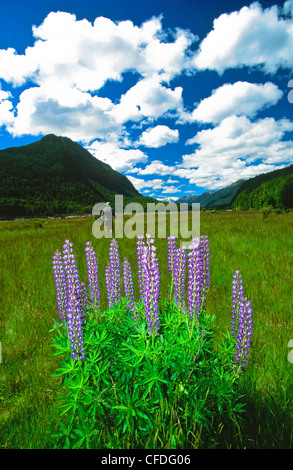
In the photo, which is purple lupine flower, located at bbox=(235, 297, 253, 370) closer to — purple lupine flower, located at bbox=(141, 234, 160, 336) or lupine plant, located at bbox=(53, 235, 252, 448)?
lupine plant, located at bbox=(53, 235, 252, 448)

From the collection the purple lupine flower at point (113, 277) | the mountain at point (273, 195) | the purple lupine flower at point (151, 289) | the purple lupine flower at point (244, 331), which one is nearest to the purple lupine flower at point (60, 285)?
the purple lupine flower at point (113, 277)

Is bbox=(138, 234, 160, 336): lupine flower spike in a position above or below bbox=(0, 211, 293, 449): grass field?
above

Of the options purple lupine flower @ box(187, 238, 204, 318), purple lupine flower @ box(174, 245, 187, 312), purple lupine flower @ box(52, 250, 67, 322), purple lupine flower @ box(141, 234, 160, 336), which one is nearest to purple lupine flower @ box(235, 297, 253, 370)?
purple lupine flower @ box(187, 238, 204, 318)

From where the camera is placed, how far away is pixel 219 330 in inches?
125

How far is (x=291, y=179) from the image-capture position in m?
82.6

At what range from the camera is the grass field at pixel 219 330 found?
5.90 ft

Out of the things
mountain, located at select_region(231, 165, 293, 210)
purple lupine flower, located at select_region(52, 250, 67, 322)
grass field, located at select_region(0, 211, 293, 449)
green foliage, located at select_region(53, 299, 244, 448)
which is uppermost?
mountain, located at select_region(231, 165, 293, 210)

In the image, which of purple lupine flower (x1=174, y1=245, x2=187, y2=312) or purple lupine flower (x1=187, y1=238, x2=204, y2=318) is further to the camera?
purple lupine flower (x1=174, y1=245, x2=187, y2=312)

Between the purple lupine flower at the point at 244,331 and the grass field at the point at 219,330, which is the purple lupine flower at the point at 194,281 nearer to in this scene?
the purple lupine flower at the point at 244,331

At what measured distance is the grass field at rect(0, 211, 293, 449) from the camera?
1799 millimetres

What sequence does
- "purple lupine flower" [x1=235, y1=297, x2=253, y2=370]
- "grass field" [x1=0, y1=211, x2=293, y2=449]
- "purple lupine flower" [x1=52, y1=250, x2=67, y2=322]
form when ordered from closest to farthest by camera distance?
"grass field" [x1=0, y1=211, x2=293, y2=449]
"purple lupine flower" [x1=235, y1=297, x2=253, y2=370]
"purple lupine flower" [x1=52, y1=250, x2=67, y2=322]

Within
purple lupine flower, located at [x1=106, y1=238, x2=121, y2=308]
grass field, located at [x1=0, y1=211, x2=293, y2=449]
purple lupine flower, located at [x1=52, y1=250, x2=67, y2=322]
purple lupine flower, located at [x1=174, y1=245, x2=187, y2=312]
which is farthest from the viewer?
purple lupine flower, located at [x1=106, y1=238, x2=121, y2=308]

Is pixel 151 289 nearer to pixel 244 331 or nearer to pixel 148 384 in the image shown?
pixel 148 384

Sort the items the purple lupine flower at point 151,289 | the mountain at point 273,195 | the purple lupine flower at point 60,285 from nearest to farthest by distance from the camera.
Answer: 1. the purple lupine flower at point 151,289
2. the purple lupine flower at point 60,285
3. the mountain at point 273,195
